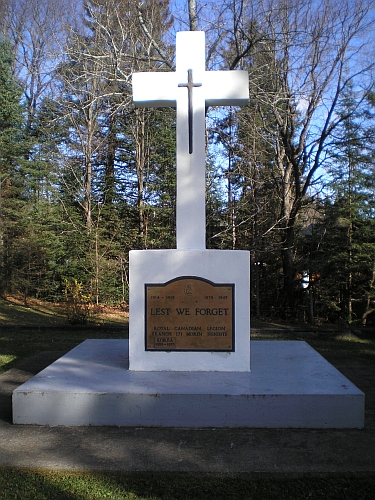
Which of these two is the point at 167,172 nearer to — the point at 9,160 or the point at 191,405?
the point at 9,160

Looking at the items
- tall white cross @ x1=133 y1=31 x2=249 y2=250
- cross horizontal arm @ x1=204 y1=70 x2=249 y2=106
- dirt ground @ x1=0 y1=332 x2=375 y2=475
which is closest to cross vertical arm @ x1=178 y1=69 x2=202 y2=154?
tall white cross @ x1=133 y1=31 x2=249 y2=250

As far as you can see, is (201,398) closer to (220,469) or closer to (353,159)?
(220,469)

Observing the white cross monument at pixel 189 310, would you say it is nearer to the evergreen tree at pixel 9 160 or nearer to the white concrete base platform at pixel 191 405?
the white concrete base platform at pixel 191 405

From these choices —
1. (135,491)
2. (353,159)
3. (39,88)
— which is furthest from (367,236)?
(39,88)

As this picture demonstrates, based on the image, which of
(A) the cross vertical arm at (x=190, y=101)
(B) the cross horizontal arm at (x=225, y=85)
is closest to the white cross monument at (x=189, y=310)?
(A) the cross vertical arm at (x=190, y=101)

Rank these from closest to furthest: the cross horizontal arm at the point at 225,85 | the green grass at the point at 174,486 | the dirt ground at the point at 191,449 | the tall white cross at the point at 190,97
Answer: the green grass at the point at 174,486 < the dirt ground at the point at 191,449 < the tall white cross at the point at 190,97 < the cross horizontal arm at the point at 225,85

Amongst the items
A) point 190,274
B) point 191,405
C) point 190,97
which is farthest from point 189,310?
point 190,97

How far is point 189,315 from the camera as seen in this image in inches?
214

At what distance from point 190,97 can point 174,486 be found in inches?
156

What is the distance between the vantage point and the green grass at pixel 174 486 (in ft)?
10.9

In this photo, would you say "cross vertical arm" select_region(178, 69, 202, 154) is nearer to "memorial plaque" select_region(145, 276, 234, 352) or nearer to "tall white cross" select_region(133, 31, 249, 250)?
"tall white cross" select_region(133, 31, 249, 250)

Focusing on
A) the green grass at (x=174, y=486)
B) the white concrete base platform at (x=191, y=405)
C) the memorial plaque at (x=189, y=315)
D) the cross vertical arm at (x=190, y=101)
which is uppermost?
the cross vertical arm at (x=190, y=101)

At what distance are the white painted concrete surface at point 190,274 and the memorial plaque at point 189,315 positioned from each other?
6cm

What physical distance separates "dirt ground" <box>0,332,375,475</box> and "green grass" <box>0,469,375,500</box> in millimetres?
97
